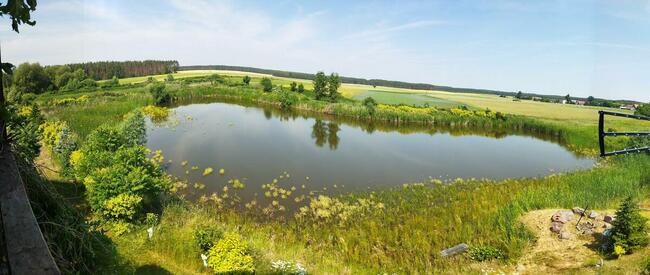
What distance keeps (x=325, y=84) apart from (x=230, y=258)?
5097 cm

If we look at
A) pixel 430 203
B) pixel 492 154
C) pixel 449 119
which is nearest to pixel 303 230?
pixel 430 203

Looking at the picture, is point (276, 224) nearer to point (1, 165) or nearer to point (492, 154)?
point (1, 165)

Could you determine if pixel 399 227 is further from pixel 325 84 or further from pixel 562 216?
pixel 325 84

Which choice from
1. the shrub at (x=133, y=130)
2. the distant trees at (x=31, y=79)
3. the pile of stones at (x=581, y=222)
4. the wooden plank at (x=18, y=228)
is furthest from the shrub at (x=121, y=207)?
the distant trees at (x=31, y=79)

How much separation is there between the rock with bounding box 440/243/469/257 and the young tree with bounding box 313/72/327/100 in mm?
46974

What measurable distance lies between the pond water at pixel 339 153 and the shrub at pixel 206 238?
694 cm

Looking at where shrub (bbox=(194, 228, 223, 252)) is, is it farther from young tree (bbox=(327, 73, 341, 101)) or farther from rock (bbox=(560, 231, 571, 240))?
young tree (bbox=(327, 73, 341, 101))

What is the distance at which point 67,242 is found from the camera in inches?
163

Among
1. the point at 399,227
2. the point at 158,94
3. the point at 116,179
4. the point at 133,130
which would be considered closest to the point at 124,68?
the point at 158,94

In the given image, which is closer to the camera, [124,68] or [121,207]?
[121,207]

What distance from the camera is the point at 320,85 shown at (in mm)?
56844

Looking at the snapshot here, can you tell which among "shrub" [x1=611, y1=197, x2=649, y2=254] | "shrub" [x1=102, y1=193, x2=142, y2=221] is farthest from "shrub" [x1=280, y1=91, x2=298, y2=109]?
"shrub" [x1=611, y1=197, x2=649, y2=254]

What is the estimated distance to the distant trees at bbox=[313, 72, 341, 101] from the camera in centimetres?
5531

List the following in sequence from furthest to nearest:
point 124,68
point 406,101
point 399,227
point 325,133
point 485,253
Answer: point 124,68 < point 406,101 < point 325,133 < point 399,227 < point 485,253
